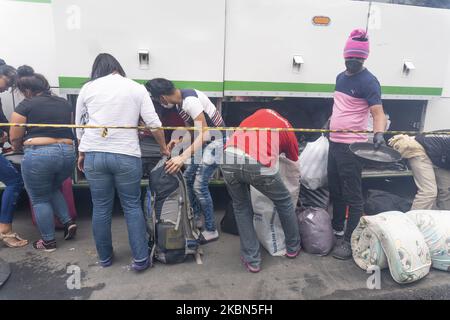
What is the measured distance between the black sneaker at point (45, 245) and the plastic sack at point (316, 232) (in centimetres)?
221

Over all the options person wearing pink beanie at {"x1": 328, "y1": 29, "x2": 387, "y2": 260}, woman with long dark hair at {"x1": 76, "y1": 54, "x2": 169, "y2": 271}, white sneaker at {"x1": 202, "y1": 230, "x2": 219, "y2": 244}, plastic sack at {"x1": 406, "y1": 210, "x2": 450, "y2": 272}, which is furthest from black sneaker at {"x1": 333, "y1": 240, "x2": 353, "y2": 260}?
woman with long dark hair at {"x1": 76, "y1": 54, "x2": 169, "y2": 271}

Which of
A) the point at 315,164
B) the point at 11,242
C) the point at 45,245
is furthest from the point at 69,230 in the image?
the point at 315,164

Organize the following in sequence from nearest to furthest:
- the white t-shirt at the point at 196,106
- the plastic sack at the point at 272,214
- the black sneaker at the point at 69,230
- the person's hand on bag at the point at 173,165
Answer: the person's hand on bag at the point at 173,165, the white t-shirt at the point at 196,106, the plastic sack at the point at 272,214, the black sneaker at the point at 69,230

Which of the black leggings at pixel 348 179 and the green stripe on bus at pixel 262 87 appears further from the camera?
the green stripe on bus at pixel 262 87

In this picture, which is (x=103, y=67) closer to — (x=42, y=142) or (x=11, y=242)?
(x=42, y=142)

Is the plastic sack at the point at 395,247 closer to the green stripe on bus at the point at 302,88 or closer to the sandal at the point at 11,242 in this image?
the green stripe on bus at the point at 302,88

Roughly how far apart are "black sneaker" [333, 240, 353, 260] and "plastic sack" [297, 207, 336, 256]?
7 centimetres

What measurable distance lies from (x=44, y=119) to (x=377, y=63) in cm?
331

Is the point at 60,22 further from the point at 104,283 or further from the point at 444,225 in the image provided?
the point at 444,225

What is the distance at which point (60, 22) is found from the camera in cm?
309

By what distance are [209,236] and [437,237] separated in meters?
1.94

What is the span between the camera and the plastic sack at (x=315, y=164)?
352 centimetres

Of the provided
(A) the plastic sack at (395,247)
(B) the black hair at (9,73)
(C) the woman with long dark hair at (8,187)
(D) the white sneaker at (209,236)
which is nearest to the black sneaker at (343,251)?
(A) the plastic sack at (395,247)

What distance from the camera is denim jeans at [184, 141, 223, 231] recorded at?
3.22 metres
